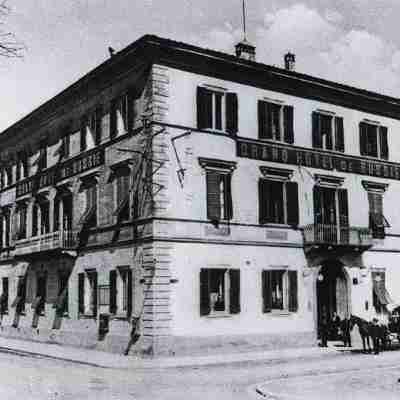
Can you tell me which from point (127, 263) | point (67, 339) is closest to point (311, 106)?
point (127, 263)

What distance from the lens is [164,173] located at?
24391 mm

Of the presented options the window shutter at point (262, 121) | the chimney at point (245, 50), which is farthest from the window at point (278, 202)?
the chimney at point (245, 50)

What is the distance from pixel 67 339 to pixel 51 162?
29.0 feet

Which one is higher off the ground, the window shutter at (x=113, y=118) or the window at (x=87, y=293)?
the window shutter at (x=113, y=118)

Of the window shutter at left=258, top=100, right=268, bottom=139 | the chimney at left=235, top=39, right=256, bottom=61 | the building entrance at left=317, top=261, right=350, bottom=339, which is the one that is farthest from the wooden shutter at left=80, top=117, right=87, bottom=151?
the building entrance at left=317, top=261, right=350, bottom=339

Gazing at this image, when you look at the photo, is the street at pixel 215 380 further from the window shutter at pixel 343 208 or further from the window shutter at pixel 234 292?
the window shutter at pixel 343 208

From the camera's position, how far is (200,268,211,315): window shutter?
2452cm

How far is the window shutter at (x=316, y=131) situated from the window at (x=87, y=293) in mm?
11057

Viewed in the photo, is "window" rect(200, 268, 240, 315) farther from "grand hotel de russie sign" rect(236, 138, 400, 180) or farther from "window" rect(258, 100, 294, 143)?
"window" rect(258, 100, 294, 143)

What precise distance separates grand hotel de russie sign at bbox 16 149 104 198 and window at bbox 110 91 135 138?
1457 millimetres

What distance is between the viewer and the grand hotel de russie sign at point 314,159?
2698 centimetres

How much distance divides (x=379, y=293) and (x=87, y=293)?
514 inches

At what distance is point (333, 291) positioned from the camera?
29.3 m

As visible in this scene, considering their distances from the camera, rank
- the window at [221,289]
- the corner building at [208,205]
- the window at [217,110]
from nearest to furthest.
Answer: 1. the corner building at [208,205]
2. the window at [221,289]
3. the window at [217,110]
